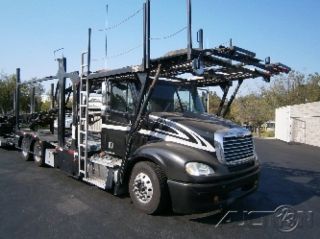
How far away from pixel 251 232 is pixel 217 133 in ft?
5.58

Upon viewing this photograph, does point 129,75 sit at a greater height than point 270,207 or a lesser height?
greater

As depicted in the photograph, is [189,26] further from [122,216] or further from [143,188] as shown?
[122,216]

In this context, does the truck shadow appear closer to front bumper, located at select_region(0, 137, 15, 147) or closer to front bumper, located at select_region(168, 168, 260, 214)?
front bumper, located at select_region(168, 168, 260, 214)

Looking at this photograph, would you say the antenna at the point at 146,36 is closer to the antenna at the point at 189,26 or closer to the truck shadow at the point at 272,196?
the antenna at the point at 189,26

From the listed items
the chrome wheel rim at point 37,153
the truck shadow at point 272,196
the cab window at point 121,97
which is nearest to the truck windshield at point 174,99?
the cab window at point 121,97

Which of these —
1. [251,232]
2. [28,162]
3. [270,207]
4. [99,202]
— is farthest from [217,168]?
[28,162]

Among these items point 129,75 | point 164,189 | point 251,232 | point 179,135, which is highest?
point 129,75

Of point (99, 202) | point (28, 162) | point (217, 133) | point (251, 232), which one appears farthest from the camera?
point (28, 162)

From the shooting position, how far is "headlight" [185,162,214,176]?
19.8 feet

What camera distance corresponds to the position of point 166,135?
22.8 feet

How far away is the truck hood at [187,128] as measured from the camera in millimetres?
6547

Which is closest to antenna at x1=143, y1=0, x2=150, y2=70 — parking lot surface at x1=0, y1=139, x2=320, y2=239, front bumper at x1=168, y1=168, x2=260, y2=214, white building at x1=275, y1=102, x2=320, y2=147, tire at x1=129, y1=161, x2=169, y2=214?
tire at x1=129, y1=161, x2=169, y2=214

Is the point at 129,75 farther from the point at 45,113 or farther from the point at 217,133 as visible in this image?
the point at 45,113

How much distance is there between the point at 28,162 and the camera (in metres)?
12.2
